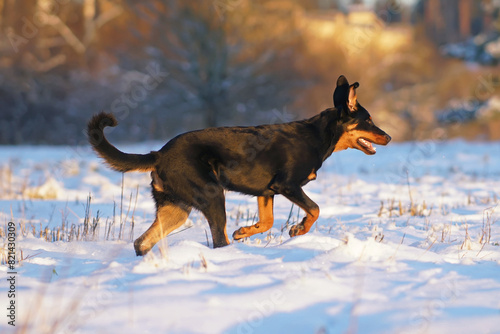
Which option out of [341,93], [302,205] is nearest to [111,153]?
[302,205]

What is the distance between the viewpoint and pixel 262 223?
5.07 meters

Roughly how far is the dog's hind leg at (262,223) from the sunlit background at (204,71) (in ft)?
36.4

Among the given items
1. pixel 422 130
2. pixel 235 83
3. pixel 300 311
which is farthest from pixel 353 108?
pixel 422 130

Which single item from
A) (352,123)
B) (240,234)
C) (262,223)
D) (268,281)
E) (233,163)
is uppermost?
(352,123)

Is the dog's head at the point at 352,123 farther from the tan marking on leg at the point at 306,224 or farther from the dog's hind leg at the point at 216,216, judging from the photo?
the dog's hind leg at the point at 216,216

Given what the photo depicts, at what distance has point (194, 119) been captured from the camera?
23375mm

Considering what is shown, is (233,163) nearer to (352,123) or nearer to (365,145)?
(352,123)

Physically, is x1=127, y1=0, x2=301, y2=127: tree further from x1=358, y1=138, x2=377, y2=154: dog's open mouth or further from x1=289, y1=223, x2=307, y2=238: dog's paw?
x1=289, y1=223, x2=307, y2=238: dog's paw

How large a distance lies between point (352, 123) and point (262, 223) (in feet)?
4.45

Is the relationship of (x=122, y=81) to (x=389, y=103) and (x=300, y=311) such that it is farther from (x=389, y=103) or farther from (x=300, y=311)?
(x=300, y=311)

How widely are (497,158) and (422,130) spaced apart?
32.4 ft

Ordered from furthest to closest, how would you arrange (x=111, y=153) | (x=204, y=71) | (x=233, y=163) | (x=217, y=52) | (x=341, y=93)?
(x=204, y=71) < (x=217, y=52) < (x=341, y=93) < (x=233, y=163) < (x=111, y=153)

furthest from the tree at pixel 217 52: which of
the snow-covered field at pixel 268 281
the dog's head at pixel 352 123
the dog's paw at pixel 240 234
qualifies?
the dog's paw at pixel 240 234

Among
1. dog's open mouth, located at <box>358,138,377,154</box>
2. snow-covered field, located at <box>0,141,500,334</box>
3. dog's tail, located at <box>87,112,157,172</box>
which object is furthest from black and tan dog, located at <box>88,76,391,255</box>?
snow-covered field, located at <box>0,141,500,334</box>
